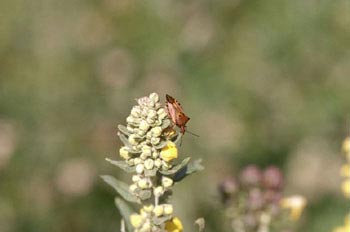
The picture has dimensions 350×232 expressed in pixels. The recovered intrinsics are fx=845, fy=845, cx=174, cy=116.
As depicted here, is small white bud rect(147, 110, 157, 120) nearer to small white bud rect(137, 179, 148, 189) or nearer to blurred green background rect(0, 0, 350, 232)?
small white bud rect(137, 179, 148, 189)

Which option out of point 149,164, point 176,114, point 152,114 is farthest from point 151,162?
point 176,114

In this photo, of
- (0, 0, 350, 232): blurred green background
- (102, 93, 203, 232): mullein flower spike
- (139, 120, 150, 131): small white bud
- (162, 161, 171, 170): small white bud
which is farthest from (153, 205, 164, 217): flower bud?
(0, 0, 350, 232): blurred green background

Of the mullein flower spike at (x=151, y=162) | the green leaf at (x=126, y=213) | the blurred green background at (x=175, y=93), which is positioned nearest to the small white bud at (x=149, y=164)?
the mullein flower spike at (x=151, y=162)

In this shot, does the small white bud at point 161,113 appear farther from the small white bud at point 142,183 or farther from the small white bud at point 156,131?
the small white bud at point 142,183

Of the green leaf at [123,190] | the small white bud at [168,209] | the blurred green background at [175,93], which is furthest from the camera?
the blurred green background at [175,93]

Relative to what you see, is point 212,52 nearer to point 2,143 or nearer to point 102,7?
point 102,7

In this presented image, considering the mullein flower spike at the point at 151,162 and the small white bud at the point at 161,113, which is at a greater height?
the small white bud at the point at 161,113
